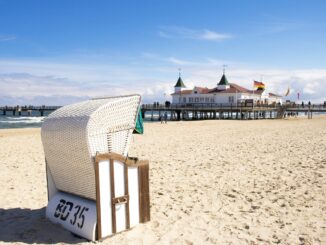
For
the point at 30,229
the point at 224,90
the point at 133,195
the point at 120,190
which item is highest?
the point at 224,90

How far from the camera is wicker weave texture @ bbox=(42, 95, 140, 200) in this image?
15.7ft

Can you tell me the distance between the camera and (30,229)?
5.41 metres

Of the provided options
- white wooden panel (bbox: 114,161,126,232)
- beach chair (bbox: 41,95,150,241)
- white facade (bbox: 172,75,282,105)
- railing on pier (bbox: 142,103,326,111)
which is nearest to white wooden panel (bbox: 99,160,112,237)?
beach chair (bbox: 41,95,150,241)

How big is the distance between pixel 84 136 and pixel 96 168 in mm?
478

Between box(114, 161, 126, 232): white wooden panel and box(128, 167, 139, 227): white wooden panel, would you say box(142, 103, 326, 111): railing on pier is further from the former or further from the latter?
box(114, 161, 126, 232): white wooden panel

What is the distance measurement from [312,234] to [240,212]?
1.30 m

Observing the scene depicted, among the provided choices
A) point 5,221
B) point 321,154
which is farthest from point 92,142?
point 321,154

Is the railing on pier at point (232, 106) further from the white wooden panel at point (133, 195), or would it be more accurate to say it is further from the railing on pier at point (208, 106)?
the white wooden panel at point (133, 195)

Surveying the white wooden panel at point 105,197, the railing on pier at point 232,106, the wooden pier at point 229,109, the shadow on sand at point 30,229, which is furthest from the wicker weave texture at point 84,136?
the railing on pier at point 232,106

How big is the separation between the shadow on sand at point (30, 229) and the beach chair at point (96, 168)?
0.15 m

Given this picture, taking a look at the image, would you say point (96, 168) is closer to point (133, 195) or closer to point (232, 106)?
point (133, 195)

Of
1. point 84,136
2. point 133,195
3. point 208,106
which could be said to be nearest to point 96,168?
point 84,136

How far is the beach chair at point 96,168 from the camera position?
482cm

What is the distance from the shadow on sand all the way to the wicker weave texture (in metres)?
0.64
